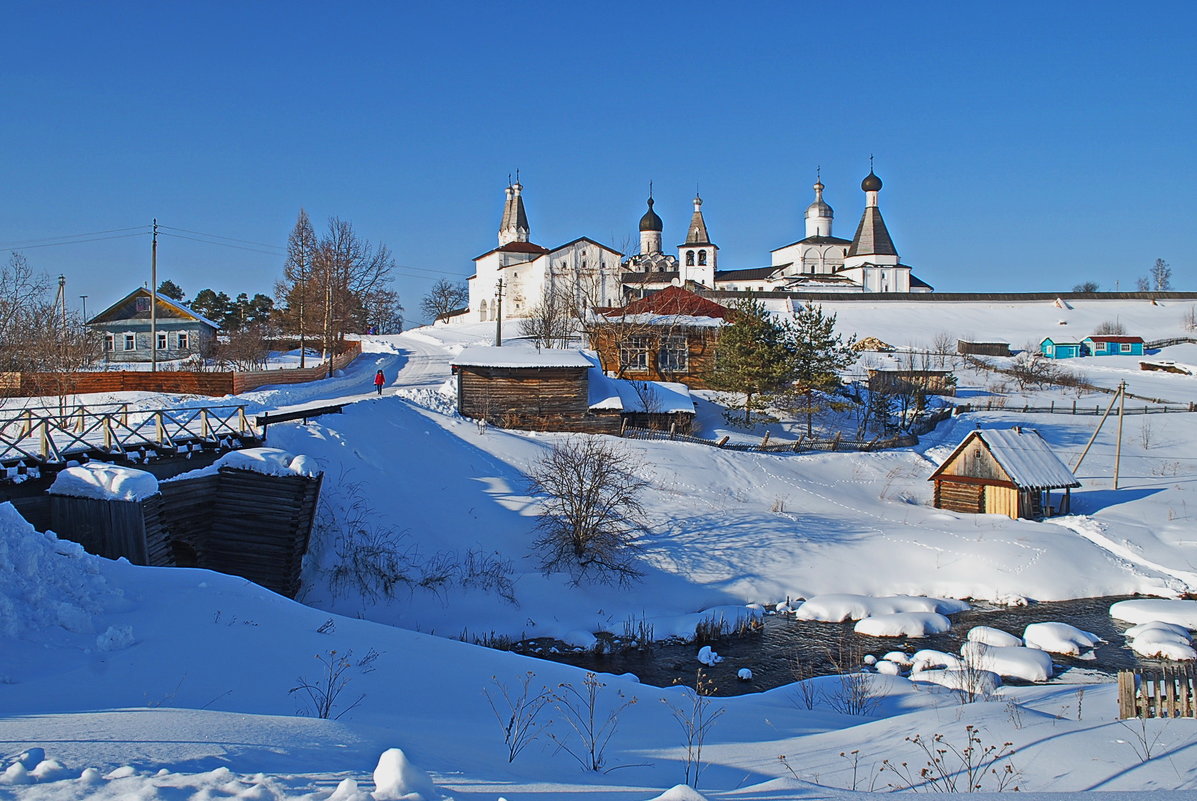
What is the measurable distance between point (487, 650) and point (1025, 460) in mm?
19002

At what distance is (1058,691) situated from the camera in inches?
403

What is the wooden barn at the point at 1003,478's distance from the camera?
73.8 feet

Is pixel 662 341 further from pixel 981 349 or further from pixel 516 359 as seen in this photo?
pixel 981 349

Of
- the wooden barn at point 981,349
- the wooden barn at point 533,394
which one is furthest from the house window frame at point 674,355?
the wooden barn at point 981,349

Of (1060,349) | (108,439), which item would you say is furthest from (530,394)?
(1060,349)

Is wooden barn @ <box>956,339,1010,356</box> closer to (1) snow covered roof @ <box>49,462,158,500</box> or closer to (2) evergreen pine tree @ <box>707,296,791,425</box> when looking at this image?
(2) evergreen pine tree @ <box>707,296,791,425</box>

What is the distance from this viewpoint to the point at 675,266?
272ft

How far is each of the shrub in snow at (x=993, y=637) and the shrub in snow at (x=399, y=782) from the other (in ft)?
42.1

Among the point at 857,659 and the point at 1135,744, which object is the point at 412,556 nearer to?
the point at 857,659

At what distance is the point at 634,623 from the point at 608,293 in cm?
5242

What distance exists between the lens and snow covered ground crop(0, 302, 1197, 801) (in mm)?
4867

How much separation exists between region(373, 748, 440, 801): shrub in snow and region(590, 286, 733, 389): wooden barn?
3280 centimetres

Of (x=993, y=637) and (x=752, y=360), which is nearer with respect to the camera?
(x=993, y=637)

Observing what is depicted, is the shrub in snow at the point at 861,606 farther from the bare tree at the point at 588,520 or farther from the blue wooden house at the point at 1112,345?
the blue wooden house at the point at 1112,345
